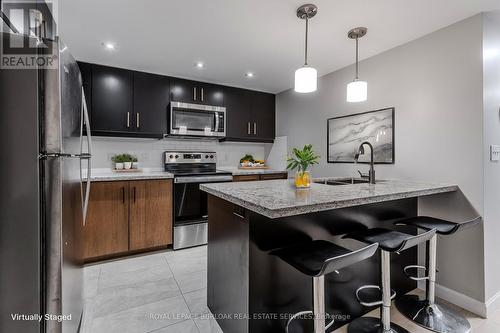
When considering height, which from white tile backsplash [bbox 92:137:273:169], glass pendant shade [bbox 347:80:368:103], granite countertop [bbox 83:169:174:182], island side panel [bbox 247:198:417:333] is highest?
glass pendant shade [bbox 347:80:368:103]

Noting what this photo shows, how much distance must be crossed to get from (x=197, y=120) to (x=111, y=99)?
1069 millimetres

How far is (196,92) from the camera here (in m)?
3.51

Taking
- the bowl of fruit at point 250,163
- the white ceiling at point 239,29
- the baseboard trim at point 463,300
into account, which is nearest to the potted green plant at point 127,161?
the white ceiling at point 239,29

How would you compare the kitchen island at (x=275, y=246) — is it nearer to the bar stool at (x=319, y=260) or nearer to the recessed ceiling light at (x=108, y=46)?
the bar stool at (x=319, y=260)

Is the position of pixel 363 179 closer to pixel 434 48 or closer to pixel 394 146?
pixel 394 146

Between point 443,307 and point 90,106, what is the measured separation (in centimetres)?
396

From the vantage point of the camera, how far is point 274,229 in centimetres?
136

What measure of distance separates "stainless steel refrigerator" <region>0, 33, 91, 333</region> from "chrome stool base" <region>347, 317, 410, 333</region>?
1.72 metres

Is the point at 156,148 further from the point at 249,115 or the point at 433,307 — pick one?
the point at 433,307

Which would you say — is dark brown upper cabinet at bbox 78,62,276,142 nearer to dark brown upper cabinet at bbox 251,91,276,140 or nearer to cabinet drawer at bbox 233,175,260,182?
dark brown upper cabinet at bbox 251,91,276,140

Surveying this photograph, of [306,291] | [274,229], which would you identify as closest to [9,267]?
[274,229]

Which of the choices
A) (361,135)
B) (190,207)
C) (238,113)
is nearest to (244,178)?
(190,207)

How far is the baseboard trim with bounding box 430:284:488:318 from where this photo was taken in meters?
1.84

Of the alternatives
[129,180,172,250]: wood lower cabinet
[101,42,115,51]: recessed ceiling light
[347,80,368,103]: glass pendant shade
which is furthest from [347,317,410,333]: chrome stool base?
[101,42,115,51]: recessed ceiling light
